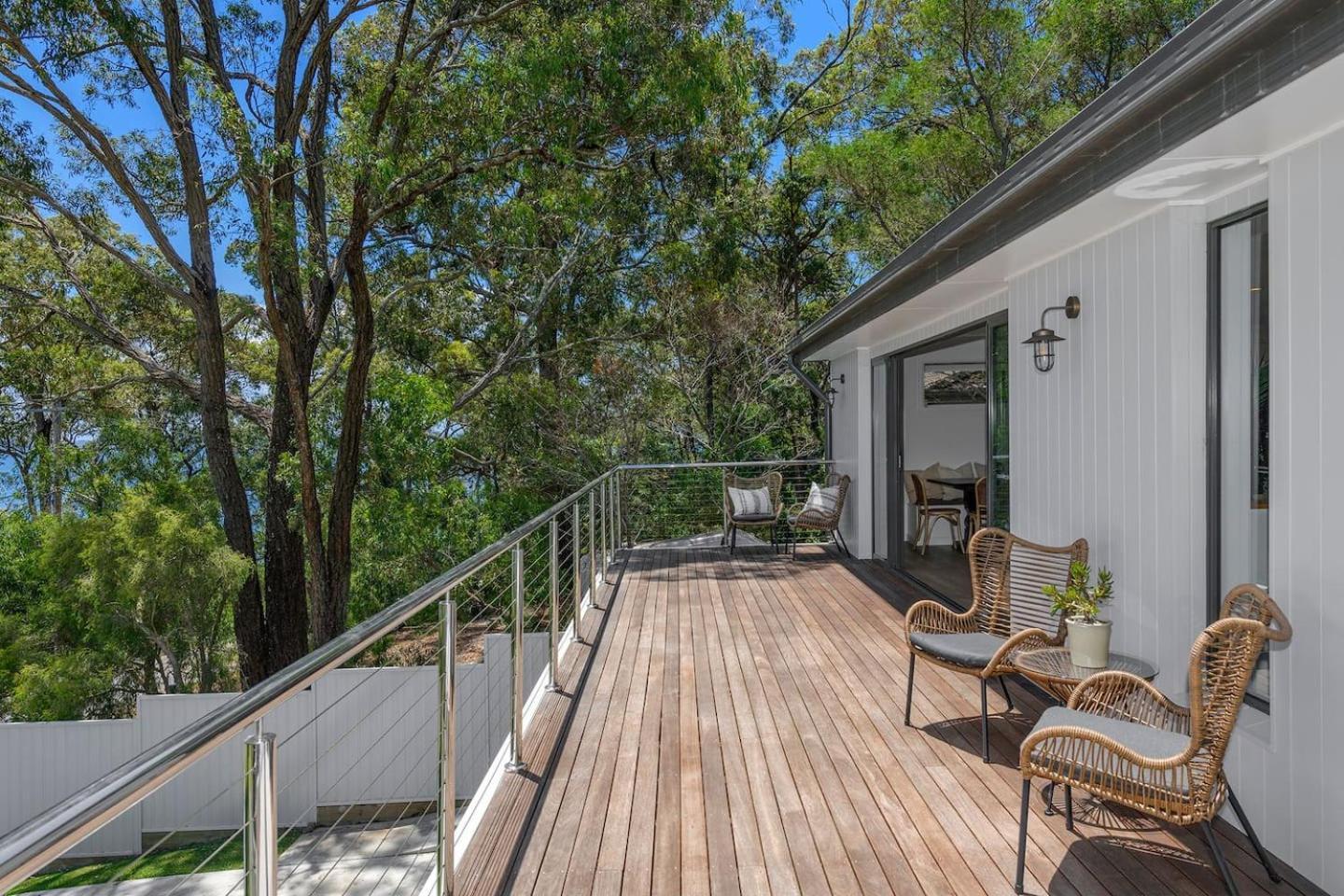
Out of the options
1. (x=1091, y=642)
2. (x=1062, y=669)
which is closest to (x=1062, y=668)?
(x=1062, y=669)

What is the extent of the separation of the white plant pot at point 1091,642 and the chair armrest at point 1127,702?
7.7 inches

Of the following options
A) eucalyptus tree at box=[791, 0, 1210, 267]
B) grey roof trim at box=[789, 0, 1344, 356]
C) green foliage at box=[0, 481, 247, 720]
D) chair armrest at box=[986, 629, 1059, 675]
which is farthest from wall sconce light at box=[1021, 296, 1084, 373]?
green foliage at box=[0, 481, 247, 720]

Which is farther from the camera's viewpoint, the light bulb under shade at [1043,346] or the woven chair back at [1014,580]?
the light bulb under shade at [1043,346]

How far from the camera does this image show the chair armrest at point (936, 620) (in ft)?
12.3

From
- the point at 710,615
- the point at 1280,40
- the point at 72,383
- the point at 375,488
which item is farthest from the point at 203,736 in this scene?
the point at 72,383

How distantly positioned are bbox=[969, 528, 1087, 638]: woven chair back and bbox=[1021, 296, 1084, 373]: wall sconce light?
95cm

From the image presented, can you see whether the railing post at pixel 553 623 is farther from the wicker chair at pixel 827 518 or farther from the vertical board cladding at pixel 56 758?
the vertical board cladding at pixel 56 758

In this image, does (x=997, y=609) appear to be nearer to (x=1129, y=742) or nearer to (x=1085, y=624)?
Result: (x=1085, y=624)

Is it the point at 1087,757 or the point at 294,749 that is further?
the point at 294,749

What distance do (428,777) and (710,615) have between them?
352cm

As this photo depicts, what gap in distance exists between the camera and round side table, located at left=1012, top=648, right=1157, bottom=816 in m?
2.90

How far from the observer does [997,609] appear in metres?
3.84

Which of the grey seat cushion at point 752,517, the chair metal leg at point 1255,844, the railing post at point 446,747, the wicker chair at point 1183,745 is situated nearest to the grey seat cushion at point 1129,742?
the wicker chair at point 1183,745

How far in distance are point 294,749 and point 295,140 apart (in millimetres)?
6899
